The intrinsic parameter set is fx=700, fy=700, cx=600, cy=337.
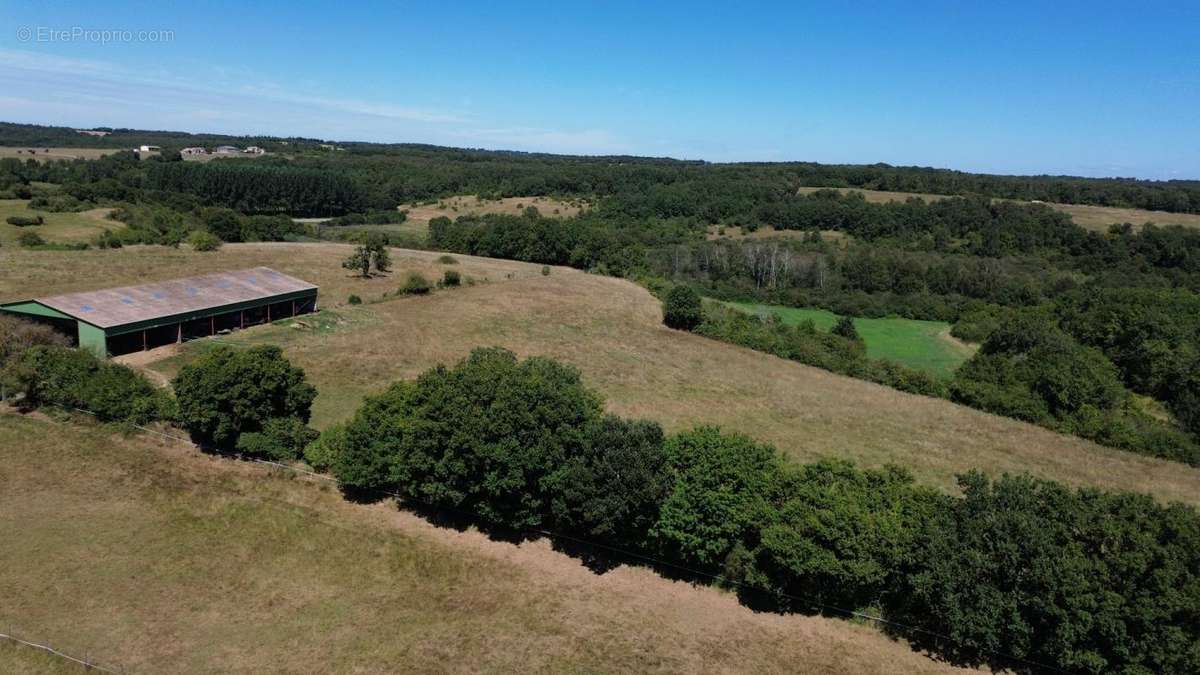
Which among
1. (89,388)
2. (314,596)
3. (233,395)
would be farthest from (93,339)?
(314,596)

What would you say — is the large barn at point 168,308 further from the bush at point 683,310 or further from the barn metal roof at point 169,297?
the bush at point 683,310

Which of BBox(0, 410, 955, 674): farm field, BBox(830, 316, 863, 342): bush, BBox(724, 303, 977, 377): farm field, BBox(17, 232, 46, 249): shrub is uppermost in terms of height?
BBox(17, 232, 46, 249): shrub

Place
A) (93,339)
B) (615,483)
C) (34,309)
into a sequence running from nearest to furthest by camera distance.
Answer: (615,483) < (93,339) < (34,309)

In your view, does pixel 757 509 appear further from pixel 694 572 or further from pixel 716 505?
pixel 694 572

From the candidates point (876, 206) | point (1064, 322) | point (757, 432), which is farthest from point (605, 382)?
point (876, 206)

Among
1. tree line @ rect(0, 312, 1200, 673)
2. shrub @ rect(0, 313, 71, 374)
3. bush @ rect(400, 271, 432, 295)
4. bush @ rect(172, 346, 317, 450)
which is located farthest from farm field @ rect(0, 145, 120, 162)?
tree line @ rect(0, 312, 1200, 673)

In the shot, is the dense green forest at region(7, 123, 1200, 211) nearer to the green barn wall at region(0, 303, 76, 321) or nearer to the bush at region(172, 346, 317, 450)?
the green barn wall at region(0, 303, 76, 321)

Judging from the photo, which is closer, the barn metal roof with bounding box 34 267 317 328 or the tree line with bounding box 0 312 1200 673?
the tree line with bounding box 0 312 1200 673
